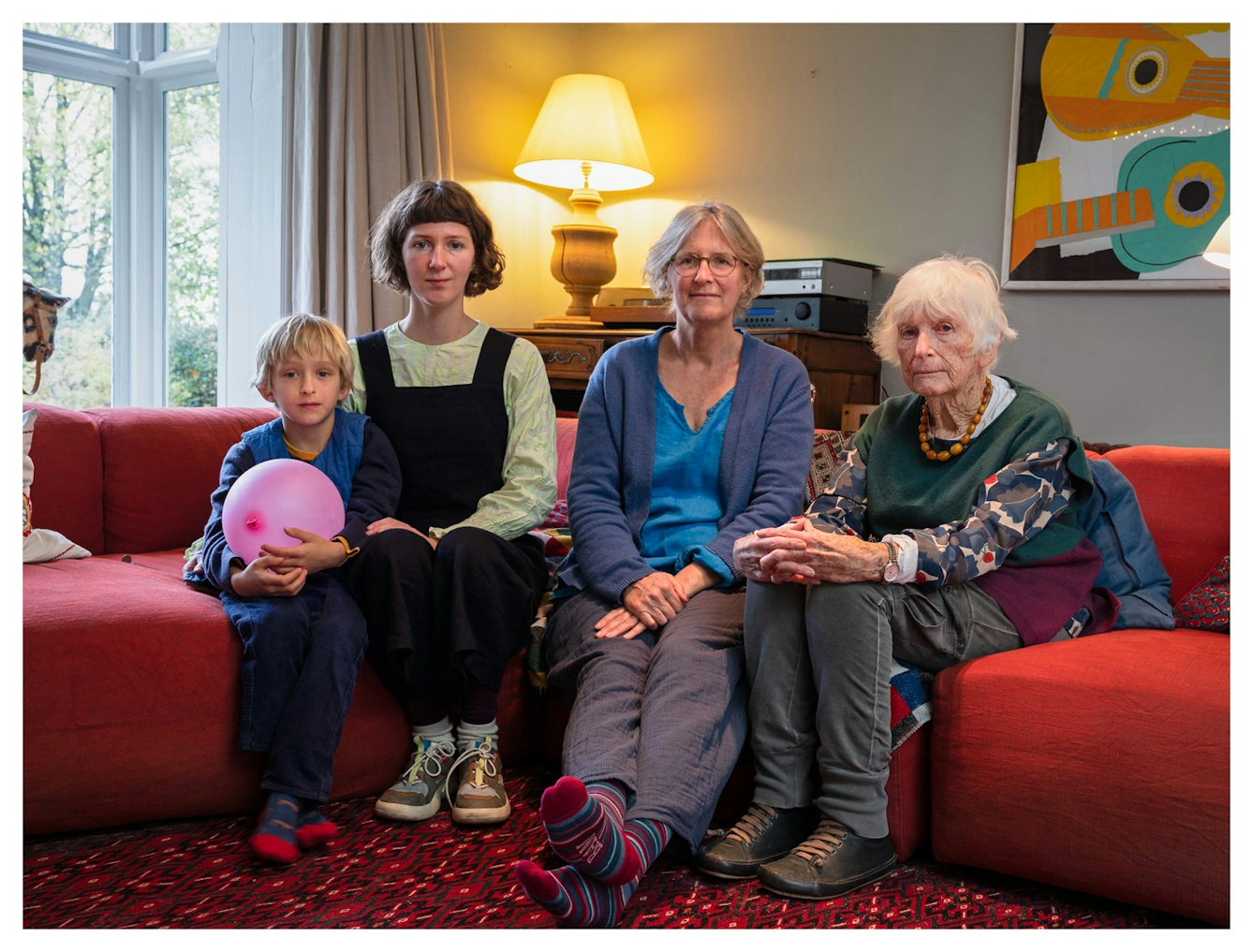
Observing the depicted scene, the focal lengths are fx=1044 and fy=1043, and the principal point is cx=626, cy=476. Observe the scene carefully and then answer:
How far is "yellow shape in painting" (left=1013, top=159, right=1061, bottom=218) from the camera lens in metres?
2.84

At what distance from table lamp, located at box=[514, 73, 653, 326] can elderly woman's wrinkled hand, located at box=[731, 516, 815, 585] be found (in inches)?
78.1

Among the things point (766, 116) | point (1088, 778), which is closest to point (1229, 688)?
point (1088, 778)

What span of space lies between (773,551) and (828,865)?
45 centimetres

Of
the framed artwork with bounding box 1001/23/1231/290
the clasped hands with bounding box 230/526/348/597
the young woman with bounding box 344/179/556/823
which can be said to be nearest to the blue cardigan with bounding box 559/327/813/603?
the young woman with bounding box 344/179/556/823

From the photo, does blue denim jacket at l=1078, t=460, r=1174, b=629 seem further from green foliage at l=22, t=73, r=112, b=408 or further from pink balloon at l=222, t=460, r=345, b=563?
green foliage at l=22, t=73, r=112, b=408

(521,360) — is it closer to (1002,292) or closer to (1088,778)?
(1088,778)

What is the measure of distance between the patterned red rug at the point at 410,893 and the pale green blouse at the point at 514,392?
2.08 ft

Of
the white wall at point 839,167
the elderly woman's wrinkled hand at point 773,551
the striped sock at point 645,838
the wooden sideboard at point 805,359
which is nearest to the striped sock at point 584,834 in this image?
the striped sock at point 645,838

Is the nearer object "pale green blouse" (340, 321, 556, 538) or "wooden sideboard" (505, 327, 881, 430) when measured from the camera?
"pale green blouse" (340, 321, 556, 538)

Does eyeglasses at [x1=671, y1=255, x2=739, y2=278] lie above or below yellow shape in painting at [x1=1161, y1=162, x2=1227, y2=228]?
below

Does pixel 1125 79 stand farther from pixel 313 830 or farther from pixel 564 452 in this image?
pixel 313 830

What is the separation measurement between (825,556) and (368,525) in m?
0.81

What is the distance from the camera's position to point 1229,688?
4.60ft
